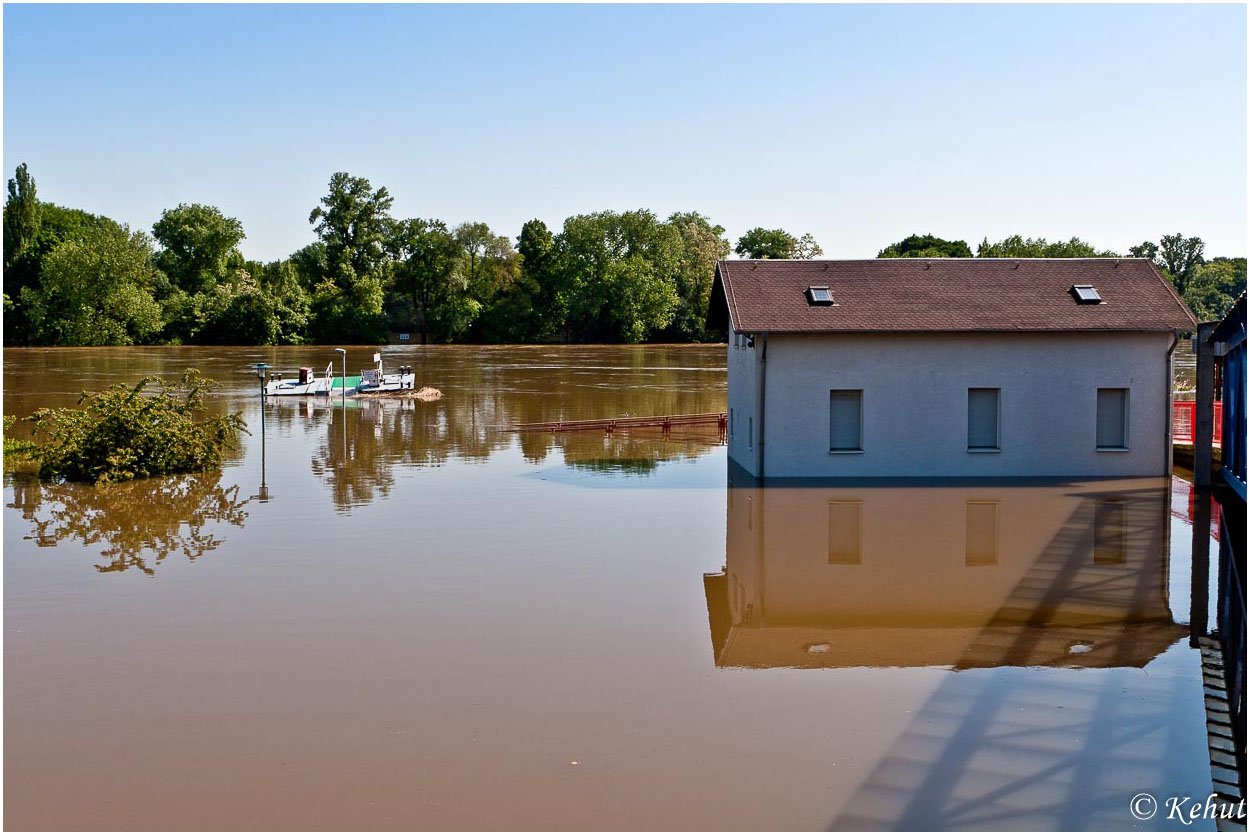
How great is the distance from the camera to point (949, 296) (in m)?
24.9

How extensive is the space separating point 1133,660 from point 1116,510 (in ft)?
29.9

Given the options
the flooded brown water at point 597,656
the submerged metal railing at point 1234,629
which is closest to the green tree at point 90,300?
the flooded brown water at point 597,656

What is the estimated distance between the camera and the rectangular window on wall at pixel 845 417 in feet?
79.0

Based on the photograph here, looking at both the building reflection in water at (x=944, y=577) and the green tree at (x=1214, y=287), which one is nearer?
the building reflection in water at (x=944, y=577)

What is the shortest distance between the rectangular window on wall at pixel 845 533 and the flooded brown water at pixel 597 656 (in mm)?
84

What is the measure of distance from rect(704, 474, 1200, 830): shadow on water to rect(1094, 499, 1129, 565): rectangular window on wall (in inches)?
1.6

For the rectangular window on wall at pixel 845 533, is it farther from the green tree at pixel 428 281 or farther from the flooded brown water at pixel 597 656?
the green tree at pixel 428 281

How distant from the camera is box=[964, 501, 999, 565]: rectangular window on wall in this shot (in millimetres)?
16852

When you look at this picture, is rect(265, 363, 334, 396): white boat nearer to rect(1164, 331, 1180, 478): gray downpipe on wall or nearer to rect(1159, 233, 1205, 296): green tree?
rect(1164, 331, 1180, 478): gray downpipe on wall

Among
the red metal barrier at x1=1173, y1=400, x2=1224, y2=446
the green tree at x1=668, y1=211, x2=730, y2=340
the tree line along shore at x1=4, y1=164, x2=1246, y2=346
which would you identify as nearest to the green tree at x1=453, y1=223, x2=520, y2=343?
the tree line along shore at x1=4, y1=164, x2=1246, y2=346

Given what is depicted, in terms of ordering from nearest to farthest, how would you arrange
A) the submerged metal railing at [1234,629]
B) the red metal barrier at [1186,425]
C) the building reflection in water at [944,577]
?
the submerged metal railing at [1234,629], the building reflection in water at [944,577], the red metal barrier at [1186,425]

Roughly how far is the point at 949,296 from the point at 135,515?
1613cm

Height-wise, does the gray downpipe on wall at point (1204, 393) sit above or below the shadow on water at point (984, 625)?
above

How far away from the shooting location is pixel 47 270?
3605 inches
